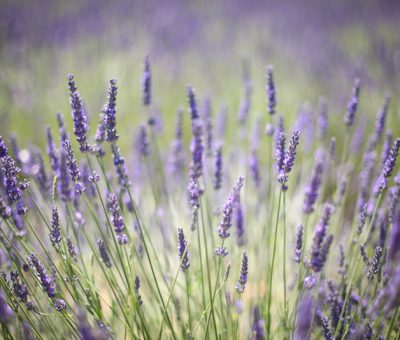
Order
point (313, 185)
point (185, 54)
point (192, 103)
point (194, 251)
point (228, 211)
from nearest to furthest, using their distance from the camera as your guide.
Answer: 1. point (313, 185)
2. point (228, 211)
3. point (192, 103)
4. point (194, 251)
5. point (185, 54)

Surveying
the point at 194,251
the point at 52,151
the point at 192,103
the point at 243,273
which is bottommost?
the point at 243,273

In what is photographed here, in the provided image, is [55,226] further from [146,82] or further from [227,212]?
[146,82]

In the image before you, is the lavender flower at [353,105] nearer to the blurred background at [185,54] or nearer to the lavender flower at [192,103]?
the lavender flower at [192,103]

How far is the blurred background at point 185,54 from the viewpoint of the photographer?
12.8 feet

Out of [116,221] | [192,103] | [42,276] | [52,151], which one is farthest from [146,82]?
[42,276]

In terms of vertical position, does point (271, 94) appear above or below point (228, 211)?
above

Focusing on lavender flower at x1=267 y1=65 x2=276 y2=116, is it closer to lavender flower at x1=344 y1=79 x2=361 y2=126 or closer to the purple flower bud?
lavender flower at x1=344 y1=79 x2=361 y2=126

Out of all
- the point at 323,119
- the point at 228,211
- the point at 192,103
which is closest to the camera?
the point at 228,211

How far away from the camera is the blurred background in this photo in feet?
12.8

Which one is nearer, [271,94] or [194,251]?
[271,94]

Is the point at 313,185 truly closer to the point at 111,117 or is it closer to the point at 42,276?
the point at 111,117

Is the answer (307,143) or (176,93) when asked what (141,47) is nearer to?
(176,93)

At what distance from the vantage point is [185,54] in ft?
20.5

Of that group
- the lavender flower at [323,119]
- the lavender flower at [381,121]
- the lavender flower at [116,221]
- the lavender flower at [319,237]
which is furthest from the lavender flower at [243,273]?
the lavender flower at [323,119]
